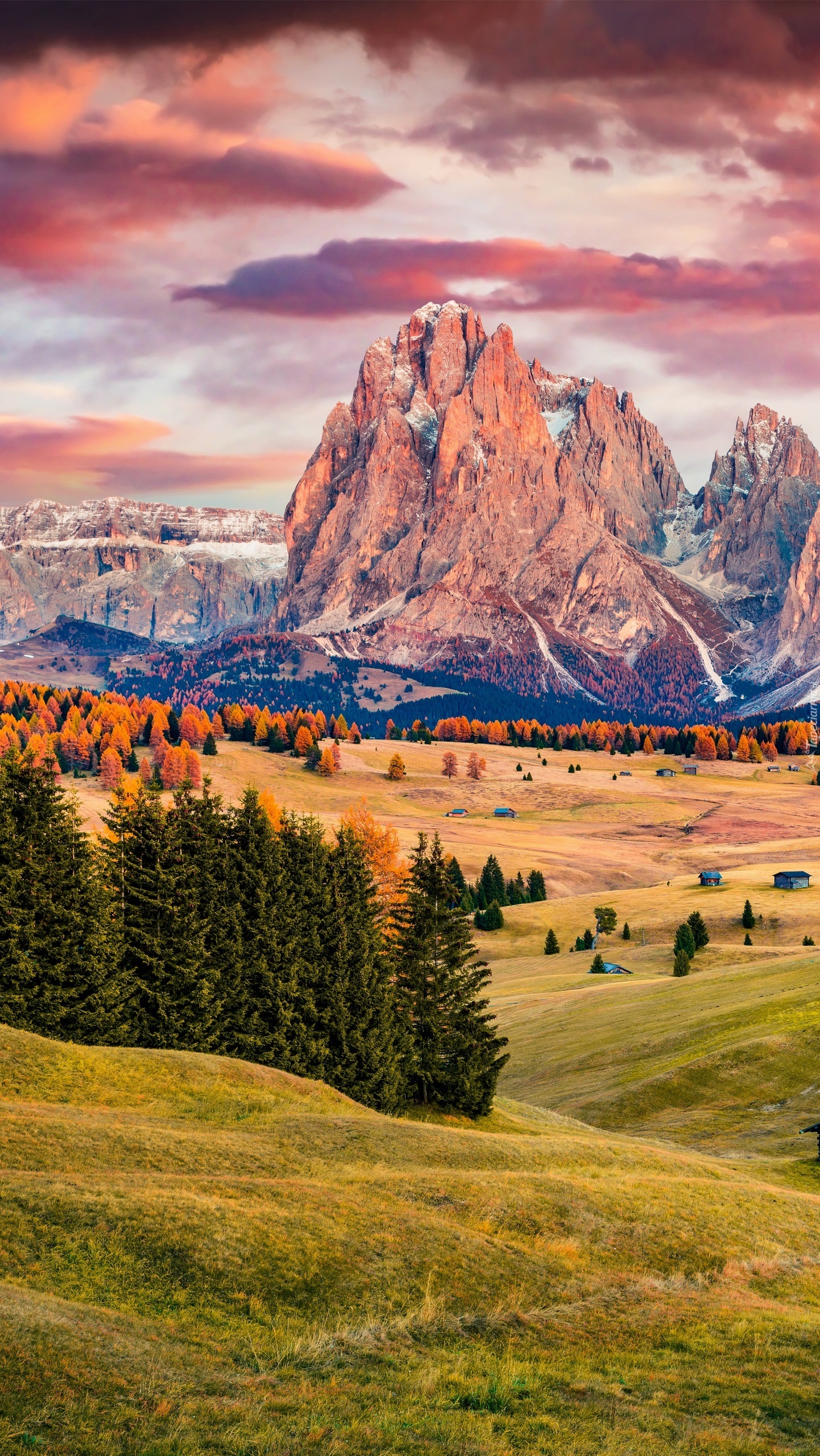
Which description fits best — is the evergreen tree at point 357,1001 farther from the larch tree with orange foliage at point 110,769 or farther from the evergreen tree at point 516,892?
the larch tree with orange foliage at point 110,769

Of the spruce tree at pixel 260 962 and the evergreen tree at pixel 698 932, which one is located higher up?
the spruce tree at pixel 260 962

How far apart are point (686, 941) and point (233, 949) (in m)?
67.7

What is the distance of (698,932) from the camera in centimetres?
10900

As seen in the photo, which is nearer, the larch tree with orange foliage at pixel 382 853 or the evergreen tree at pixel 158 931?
the evergreen tree at pixel 158 931

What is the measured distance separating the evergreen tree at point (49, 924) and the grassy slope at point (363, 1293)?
9726mm

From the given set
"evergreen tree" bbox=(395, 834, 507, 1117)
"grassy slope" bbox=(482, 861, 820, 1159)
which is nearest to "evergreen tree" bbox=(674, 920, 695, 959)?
"grassy slope" bbox=(482, 861, 820, 1159)

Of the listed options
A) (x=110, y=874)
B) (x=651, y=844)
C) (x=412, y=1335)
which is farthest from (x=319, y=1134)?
(x=651, y=844)

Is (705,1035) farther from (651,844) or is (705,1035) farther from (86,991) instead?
(651,844)

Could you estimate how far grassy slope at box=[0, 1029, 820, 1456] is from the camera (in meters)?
15.4

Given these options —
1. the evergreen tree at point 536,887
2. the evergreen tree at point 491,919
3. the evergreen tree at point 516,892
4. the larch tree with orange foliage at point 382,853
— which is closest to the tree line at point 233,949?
the larch tree with orange foliage at point 382,853

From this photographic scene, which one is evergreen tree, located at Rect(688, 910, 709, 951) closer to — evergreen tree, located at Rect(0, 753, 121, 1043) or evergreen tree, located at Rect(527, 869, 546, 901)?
evergreen tree, located at Rect(527, 869, 546, 901)

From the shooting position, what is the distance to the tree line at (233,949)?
1727 inches

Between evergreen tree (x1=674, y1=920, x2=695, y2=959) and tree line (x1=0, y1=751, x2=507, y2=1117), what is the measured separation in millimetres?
54529

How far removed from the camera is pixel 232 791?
634 ft
